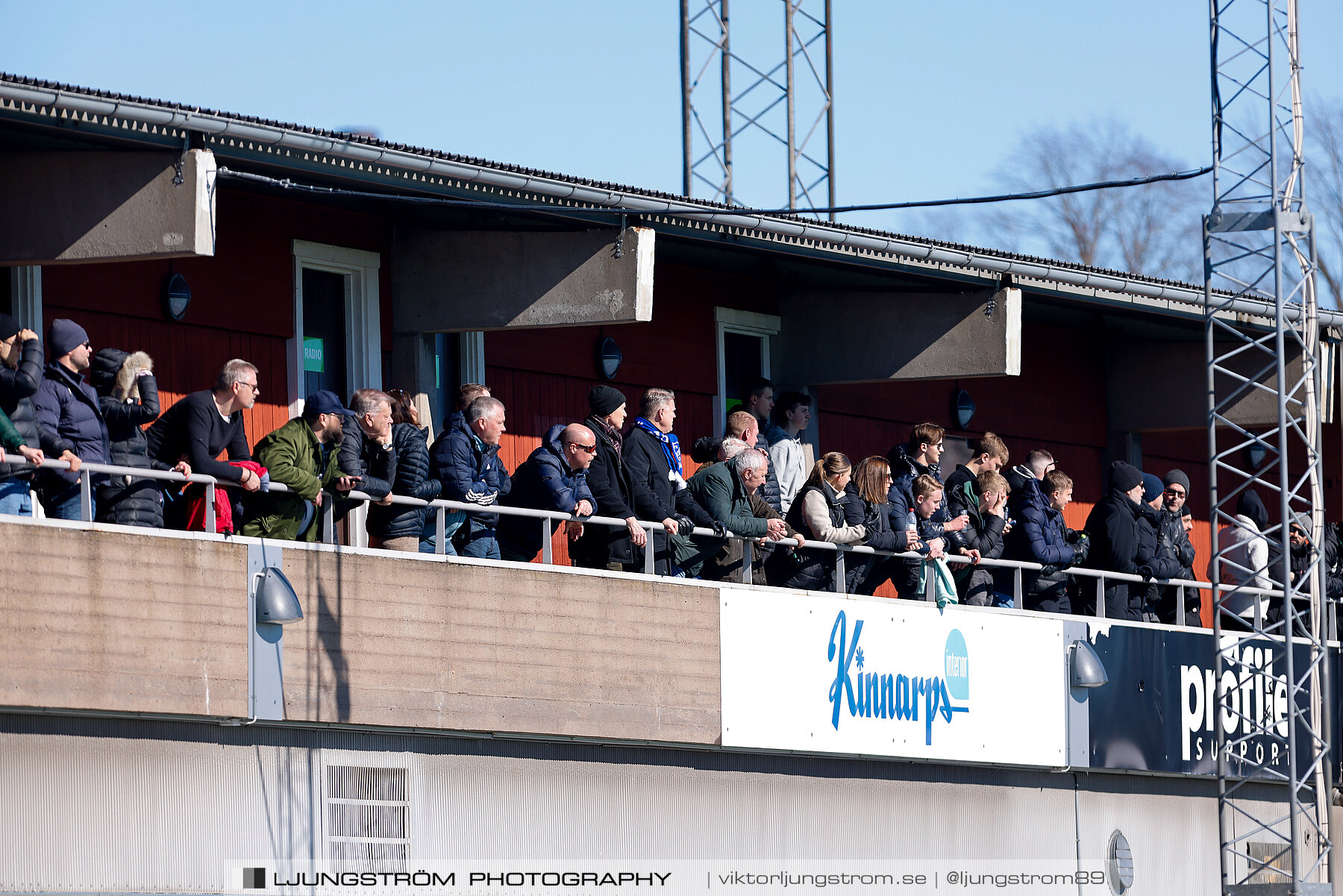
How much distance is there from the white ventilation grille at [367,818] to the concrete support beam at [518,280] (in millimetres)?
3840

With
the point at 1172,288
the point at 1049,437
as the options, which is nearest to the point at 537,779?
the point at 1172,288

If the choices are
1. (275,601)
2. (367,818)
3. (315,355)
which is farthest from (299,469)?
(315,355)

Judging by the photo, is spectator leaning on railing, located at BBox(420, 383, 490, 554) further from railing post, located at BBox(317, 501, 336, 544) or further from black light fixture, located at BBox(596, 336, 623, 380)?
black light fixture, located at BBox(596, 336, 623, 380)

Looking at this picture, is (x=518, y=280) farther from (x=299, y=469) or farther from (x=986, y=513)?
(x=299, y=469)

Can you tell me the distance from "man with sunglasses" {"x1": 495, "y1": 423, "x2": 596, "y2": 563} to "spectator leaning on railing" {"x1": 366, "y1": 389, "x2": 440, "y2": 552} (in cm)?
83

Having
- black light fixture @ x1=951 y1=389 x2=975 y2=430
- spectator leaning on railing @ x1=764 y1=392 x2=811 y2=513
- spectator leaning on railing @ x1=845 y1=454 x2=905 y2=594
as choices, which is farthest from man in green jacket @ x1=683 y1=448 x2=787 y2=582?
black light fixture @ x1=951 y1=389 x2=975 y2=430

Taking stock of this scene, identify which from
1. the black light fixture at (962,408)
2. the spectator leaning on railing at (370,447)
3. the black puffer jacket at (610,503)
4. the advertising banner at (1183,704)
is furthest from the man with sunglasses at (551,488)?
the black light fixture at (962,408)

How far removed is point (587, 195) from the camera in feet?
46.4

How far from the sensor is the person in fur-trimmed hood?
34.8 ft

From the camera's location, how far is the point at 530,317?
1491 cm

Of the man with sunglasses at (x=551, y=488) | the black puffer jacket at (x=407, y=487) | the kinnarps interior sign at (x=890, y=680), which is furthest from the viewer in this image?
the kinnarps interior sign at (x=890, y=680)

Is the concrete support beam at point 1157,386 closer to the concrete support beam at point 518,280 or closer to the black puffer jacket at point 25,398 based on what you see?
the concrete support beam at point 518,280

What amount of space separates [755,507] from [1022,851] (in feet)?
14.6

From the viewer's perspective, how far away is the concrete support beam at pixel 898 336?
1762 centimetres
